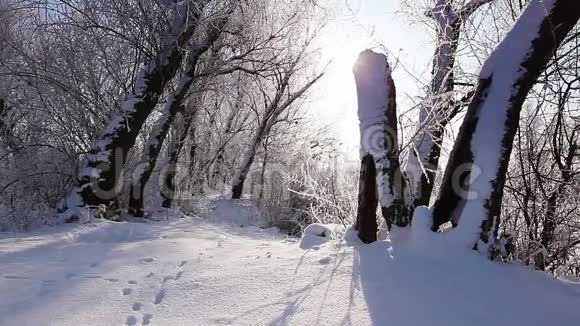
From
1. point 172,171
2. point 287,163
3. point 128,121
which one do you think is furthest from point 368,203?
point 287,163

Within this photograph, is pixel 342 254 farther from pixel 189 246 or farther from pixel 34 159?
pixel 34 159

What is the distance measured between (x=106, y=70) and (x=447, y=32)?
18.4 feet

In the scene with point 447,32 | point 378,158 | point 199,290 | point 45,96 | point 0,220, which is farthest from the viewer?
point 45,96

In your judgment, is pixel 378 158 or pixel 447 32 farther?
pixel 447 32

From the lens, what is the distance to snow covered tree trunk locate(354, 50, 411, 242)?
3.49m

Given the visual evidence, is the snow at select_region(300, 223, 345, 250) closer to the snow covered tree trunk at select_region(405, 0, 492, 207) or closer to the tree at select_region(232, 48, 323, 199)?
the snow covered tree trunk at select_region(405, 0, 492, 207)

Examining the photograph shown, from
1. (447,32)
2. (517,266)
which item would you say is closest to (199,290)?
(517,266)

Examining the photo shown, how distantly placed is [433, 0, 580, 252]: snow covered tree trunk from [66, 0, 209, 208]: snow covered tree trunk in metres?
4.77

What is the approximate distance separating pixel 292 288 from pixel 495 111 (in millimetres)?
1906

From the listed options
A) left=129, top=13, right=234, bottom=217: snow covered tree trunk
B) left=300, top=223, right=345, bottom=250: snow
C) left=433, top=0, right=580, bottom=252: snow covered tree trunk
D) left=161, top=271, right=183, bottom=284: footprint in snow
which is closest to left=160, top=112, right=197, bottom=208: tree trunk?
left=129, top=13, right=234, bottom=217: snow covered tree trunk

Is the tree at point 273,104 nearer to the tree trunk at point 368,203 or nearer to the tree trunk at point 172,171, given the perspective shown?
the tree trunk at point 172,171

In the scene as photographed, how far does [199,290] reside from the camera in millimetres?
2996

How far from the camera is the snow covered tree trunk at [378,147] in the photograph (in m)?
3.49

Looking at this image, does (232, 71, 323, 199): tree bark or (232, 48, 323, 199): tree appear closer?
(232, 48, 323, 199): tree
